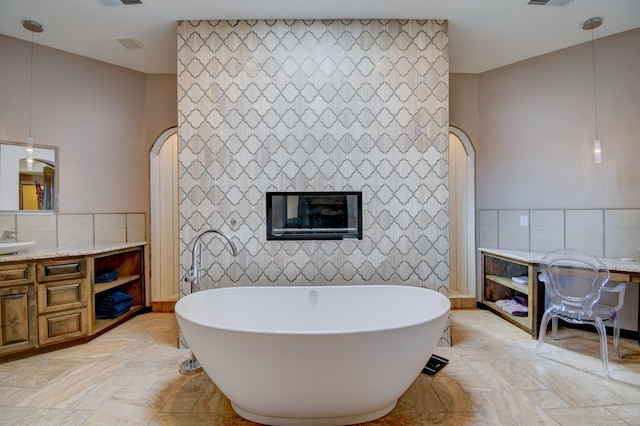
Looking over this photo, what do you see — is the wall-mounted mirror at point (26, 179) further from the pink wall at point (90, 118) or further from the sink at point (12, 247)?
the sink at point (12, 247)

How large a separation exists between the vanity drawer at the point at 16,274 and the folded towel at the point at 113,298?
2.52 ft

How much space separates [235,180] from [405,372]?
192cm

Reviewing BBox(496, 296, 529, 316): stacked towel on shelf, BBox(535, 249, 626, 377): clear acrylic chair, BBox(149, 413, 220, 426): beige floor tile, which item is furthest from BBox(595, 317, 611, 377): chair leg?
BBox(149, 413, 220, 426): beige floor tile

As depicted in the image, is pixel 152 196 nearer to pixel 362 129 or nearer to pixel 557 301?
pixel 362 129

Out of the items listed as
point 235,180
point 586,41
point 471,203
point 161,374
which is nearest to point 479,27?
point 586,41

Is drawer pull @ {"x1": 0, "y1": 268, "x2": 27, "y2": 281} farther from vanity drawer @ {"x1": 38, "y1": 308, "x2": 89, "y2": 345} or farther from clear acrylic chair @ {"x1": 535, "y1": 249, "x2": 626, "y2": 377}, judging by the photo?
clear acrylic chair @ {"x1": 535, "y1": 249, "x2": 626, "y2": 377}

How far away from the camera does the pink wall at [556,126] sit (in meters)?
2.88

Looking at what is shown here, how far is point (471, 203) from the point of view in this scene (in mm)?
3664

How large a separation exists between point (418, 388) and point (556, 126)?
2.93 m

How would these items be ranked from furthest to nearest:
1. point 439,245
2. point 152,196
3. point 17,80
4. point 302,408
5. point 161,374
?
point 152,196, point 17,80, point 439,245, point 161,374, point 302,408

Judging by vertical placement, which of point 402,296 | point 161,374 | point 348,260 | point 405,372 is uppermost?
point 348,260

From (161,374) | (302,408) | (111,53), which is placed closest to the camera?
(302,408)

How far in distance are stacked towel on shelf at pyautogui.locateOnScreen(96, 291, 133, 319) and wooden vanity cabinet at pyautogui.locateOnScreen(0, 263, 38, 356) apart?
2.05ft

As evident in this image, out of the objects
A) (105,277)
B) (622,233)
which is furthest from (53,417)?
(622,233)
